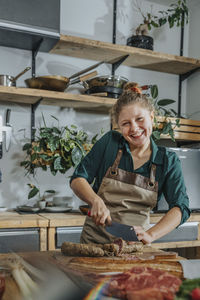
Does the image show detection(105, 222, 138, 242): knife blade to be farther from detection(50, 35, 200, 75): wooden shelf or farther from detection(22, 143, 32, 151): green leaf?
detection(50, 35, 200, 75): wooden shelf

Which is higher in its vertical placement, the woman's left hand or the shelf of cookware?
the shelf of cookware

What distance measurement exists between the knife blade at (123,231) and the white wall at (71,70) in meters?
1.38

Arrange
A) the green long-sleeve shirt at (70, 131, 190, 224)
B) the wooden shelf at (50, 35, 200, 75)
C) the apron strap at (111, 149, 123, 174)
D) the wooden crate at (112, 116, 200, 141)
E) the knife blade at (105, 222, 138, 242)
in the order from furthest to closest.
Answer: the wooden crate at (112, 116, 200, 141) → the wooden shelf at (50, 35, 200, 75) → the apron strap at (111, 149, 123, 174) → the green long-sleeve shirt at (70, 131, 190, 224) → the knife blade at (105, 222, 138, 242)

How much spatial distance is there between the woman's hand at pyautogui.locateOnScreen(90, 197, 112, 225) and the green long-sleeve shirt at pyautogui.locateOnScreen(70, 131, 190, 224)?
0.30 metres

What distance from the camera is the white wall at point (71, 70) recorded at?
2.54 metres

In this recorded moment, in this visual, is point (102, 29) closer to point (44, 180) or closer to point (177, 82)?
point (177, 82)

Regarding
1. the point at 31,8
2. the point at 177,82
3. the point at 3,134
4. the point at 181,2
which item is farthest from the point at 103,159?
the point at 181,2

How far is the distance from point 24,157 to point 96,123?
68cm

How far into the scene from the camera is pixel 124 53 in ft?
8.68

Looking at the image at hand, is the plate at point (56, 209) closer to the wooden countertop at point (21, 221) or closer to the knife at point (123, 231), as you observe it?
the wooden countertop at point (21, 221)

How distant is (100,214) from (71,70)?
1746 millimetres

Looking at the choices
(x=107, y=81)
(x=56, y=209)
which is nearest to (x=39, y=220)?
(x=56, y=209)

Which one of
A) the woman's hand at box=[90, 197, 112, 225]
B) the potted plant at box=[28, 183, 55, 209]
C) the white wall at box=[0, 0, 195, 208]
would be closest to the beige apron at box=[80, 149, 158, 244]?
the woman's hand at box=[90, 197, 112, 225]

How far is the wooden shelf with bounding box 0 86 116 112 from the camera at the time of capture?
226 cm
